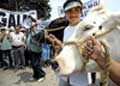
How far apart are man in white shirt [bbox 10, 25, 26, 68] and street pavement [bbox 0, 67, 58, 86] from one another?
40 centimetres

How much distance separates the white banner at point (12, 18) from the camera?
1531cm

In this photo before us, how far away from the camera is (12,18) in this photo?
15.5 m

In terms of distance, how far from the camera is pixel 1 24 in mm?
15180

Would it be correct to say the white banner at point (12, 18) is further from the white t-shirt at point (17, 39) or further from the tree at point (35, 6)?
the tree at point (35, 6)

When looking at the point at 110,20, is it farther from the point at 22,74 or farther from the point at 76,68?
the point at 22,74

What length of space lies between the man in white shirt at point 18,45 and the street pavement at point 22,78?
40cm

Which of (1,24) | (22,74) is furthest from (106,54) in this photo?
(1,24)

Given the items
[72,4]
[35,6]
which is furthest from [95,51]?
[35,6]

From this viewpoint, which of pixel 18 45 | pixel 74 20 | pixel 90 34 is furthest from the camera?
pixel 18 45

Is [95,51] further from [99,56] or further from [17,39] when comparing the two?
[17,39]

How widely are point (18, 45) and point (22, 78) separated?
1.88m

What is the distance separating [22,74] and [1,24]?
348 centimetres

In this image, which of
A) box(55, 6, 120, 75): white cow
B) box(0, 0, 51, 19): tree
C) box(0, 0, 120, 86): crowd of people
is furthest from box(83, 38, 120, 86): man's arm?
box(0, 0, 51, 19): tree

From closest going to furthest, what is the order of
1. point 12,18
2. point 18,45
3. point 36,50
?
point 36,50, point 18,45, point 12,18
